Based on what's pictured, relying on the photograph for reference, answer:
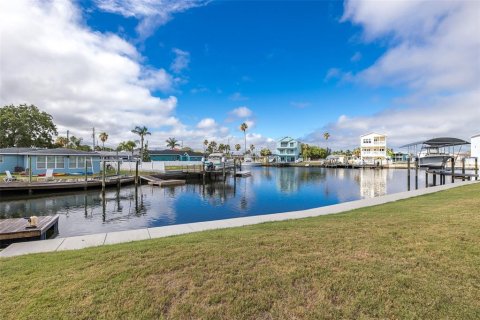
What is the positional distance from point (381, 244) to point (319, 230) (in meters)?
1.82

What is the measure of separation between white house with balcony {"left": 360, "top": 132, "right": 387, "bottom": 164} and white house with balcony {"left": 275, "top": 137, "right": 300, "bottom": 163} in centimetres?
2379

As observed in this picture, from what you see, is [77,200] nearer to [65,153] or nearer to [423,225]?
[65,153]

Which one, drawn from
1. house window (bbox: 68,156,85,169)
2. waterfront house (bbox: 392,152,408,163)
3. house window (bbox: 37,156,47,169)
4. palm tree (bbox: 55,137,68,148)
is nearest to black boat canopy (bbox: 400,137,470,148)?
house window (bbox: 68,156,85,169)

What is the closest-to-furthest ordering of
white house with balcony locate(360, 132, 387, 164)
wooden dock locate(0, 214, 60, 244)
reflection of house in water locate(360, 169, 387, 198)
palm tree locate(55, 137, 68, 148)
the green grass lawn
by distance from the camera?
the green grass lawn → wooden dock locate(0, 214, 60, 244) → reflection of house in water locate(360, 169, 387, 198) → palm tree locate(55, 137, 68, 148) → white house with balcony locate(360, 132, 387, 164)

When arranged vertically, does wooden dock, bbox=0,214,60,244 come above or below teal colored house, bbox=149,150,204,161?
Answer: below

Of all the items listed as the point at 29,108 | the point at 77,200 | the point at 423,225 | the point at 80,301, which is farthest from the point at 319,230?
the point at 29,108

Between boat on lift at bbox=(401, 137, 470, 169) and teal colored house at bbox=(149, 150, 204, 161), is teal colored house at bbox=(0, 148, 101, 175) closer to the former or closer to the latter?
teal colored house at bbox=(149, 150, 204, 161)

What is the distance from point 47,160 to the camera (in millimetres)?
33406

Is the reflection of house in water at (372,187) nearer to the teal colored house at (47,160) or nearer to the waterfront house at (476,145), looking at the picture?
the waterfront house at (476,145)

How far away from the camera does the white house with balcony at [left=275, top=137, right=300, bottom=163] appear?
9950cm

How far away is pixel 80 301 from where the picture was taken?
3.84 metres

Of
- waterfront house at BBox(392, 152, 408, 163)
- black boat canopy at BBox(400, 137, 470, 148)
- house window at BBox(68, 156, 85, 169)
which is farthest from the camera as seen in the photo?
waterfront house at BBox(392, 152, 408, 163)

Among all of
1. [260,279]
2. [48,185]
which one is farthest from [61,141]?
[260,279]

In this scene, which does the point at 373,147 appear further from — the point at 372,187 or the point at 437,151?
the point at 372,187
